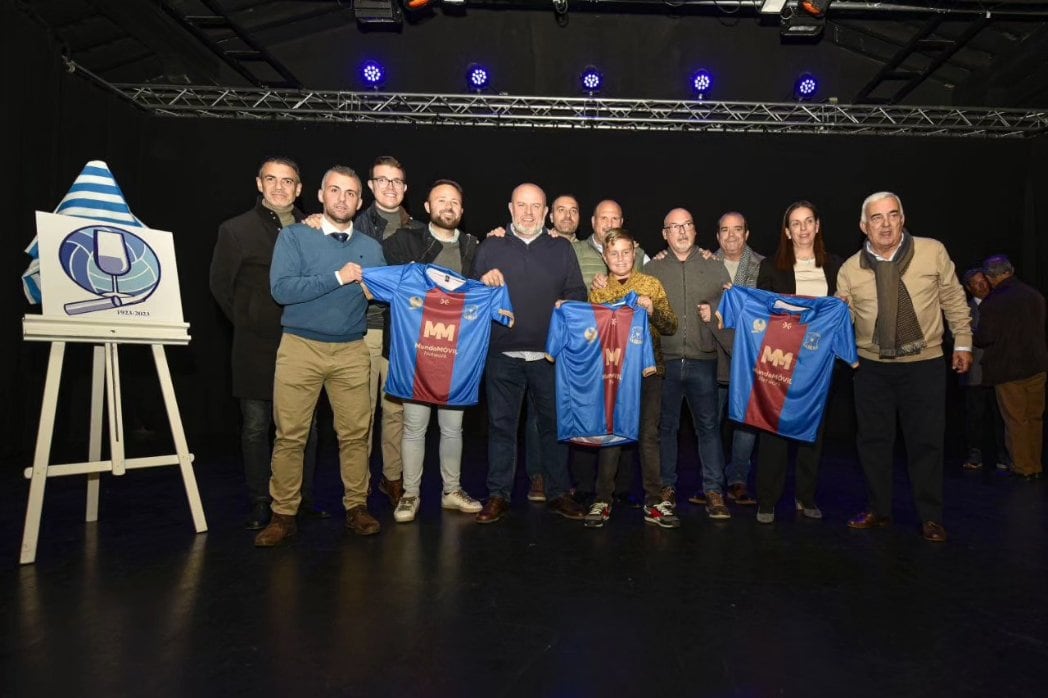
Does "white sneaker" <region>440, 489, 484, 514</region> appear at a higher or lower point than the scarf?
lower

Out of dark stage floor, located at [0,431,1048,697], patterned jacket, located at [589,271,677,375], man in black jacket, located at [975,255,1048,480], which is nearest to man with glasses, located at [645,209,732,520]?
patterned jacket, located at [589,271,677,375]

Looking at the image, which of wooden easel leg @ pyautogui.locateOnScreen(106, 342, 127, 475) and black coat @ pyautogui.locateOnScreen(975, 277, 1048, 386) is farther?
black coat @ pyautogui.locateOnScreen(975, 277, 1048, 386)

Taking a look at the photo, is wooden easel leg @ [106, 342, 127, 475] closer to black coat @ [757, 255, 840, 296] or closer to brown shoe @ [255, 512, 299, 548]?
brown shoe @ [255, 512, 299, 548]

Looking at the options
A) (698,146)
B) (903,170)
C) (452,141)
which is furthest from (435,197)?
(903,170)

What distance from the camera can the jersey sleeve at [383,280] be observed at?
3.23 meters

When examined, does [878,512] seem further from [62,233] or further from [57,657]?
[62,233]

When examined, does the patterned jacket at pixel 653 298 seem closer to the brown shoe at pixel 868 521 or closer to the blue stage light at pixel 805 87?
the brown shoe at pixel 868 521

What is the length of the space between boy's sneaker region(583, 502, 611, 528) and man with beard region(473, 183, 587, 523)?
12 centimetres

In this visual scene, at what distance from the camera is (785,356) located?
350 centimetres

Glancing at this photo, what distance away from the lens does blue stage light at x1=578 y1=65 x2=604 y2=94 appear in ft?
26.5

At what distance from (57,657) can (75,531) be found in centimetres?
152

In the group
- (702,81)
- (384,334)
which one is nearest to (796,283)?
(384,334)

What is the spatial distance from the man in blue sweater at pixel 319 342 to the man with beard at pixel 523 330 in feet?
2.21

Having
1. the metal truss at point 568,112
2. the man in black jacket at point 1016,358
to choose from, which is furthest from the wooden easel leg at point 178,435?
the man in black jacket at point 1016,358
